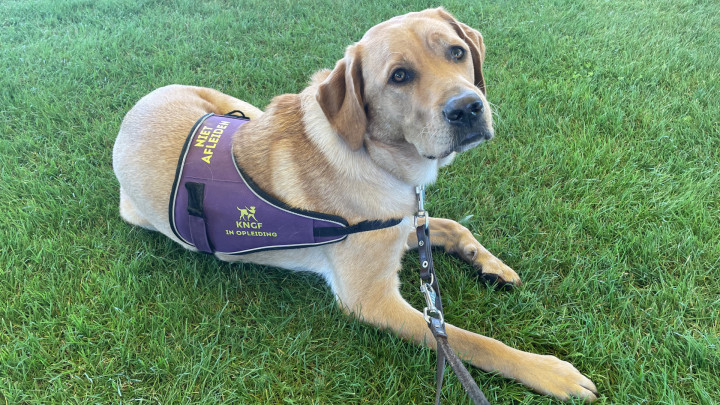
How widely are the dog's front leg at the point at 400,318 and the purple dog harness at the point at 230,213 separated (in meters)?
0.14

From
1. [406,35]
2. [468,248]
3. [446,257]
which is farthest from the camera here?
[446,257]

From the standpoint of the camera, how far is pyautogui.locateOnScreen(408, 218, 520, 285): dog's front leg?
2.69 metres

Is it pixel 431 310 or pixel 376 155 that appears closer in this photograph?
pixel 431 310

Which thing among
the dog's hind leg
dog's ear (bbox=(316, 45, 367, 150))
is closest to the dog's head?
dog's ear (bbox=(316, 45, 367, 150))

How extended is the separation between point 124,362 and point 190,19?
18.6 feet

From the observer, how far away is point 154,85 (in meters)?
4.98

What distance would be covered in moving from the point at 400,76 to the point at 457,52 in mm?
404

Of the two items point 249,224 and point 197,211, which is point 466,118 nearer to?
point 249,224

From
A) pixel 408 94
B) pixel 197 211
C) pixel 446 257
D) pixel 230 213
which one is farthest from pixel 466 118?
pixel 197 211

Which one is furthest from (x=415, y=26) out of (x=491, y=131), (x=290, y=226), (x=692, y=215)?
(x=692, y=215)

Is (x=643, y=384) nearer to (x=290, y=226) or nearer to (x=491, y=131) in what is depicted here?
(x=491, y=131)

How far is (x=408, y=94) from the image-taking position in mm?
2201

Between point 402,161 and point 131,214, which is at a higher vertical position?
point 402,161

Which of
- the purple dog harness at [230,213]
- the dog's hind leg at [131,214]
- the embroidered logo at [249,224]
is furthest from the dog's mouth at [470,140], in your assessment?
the dog's hind leg at [131,214]
